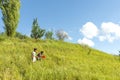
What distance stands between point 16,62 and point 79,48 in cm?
1570

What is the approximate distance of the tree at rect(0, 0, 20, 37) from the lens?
→ 121ft

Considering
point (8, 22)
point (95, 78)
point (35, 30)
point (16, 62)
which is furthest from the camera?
point (35, 30)

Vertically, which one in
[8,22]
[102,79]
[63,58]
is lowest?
[102,79]

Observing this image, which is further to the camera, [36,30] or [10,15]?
[36,30]

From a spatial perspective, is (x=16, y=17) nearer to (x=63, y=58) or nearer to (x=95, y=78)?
(x=63, y=58)

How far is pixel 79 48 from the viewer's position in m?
33.8

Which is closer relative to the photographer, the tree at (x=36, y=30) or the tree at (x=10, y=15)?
the tree at (x=10, y=15)

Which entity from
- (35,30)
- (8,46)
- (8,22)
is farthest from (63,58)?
(35,30)

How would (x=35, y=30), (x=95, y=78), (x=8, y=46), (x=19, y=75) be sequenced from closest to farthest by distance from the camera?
(x=19, y=75)
(x=95, y=78)
(x=8, y=46)
(x=35, y=30)

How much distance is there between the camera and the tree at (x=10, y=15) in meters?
36.9

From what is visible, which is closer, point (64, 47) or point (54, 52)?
point (54, 52)

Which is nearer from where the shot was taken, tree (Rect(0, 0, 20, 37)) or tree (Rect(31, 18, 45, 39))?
tree (Rect(0, 0, 20, 37))

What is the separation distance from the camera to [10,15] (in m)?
37.2

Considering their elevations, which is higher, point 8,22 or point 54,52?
point 8,22
